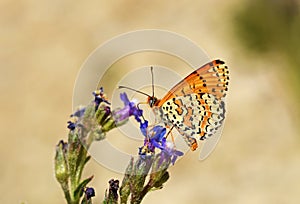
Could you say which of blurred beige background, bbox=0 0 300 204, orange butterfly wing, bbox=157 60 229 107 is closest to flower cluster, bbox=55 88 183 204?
orange butterfly wing, bbox=157 60 229 107

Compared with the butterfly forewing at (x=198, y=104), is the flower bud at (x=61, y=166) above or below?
below

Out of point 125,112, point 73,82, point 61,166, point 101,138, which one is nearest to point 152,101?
point 125,112

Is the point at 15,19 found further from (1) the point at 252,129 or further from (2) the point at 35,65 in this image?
(1) the point at 252,129

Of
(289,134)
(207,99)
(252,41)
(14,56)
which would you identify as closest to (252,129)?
(289,134)

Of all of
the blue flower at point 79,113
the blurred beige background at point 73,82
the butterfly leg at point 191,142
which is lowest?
the butterfly leg at point 191,142

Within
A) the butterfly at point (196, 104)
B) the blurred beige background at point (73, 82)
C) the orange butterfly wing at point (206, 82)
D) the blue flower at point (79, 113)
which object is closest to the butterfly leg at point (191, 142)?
the butterfly at point (196, 104)

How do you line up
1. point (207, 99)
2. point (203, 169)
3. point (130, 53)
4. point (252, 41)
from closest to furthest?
point (207, 99) → point (203, 169) → point (130, 53) → point (252, 41)

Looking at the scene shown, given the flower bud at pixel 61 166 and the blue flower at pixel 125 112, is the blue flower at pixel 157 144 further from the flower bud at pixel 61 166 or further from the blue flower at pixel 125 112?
the flower bud at pixel 61 166
